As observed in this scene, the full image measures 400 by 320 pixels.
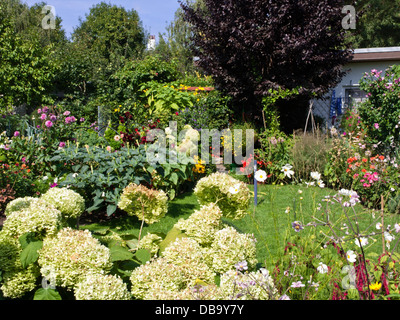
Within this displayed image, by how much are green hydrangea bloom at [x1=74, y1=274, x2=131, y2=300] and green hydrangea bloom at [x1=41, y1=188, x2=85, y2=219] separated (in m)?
0.58

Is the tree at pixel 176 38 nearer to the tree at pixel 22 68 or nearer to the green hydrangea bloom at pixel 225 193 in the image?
the tree at pixel 22 68

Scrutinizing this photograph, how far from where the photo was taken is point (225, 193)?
2168mm

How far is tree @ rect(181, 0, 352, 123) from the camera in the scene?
6.92 metres

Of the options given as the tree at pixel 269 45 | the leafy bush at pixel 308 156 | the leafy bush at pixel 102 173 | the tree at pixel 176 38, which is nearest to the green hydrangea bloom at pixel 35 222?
the leafy bush at pixel 102 173

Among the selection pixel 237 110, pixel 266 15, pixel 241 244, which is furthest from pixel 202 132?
pixel 241 244

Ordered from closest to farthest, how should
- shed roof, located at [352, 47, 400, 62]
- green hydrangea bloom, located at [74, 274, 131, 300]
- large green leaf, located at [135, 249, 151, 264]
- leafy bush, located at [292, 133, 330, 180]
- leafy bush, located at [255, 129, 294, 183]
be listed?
green hydrangea bloom, located at [74, 274, 131, 300], large green leaf, located at [135, 249, 151, 264], leafy bush, located at [292, 133, 330, 180], leafy bush, located at [255, 129, 294, 183], shed roof, located at [352, 47, 400, 62]

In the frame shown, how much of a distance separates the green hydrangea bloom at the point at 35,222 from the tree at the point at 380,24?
65.3 ft

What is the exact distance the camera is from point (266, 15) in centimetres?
708

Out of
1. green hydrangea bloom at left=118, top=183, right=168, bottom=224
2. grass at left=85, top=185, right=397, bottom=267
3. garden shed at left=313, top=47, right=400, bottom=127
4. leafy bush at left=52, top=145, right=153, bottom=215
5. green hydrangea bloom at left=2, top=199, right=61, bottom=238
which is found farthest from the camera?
garden shed at left=313, top=47, right=400, bottom=127

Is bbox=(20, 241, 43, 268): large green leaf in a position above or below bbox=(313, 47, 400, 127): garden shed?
below

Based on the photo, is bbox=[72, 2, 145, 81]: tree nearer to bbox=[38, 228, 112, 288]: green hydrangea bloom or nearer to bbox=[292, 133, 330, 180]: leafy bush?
bbox=[292, 133, 330, 180]: leafy bush

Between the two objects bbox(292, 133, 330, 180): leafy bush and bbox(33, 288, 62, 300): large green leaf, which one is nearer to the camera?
bbox(33, 288, 62, 300): large green leaf

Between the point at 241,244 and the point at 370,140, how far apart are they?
5.82 m

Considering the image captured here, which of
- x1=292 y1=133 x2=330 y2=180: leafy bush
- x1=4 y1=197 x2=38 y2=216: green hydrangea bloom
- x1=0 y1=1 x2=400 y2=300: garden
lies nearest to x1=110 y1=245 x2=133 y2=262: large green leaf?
x1=0 y1=1 x2=400 y2=300: garden
